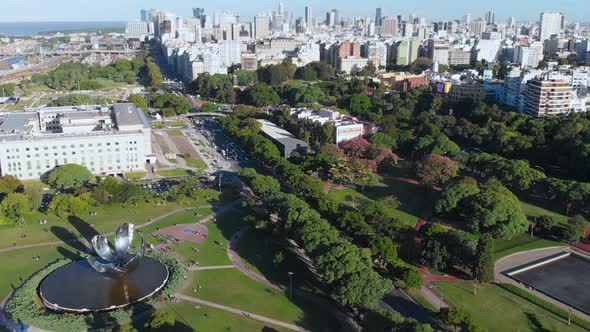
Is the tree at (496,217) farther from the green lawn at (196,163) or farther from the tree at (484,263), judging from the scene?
the green lawn at (196,163)

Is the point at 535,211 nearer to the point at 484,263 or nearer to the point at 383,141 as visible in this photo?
the point at 484,263

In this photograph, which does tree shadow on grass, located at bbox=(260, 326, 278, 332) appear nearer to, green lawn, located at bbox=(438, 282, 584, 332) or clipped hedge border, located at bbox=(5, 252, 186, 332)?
clipped hedge border, located at bbox=(5, 252, 186, 332)

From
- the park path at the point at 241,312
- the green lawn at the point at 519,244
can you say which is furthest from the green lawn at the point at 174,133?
the green lawn at the point at 519,244

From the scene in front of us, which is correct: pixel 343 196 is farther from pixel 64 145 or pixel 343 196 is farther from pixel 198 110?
pixel 198 110

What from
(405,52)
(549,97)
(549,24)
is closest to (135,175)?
(549,97)

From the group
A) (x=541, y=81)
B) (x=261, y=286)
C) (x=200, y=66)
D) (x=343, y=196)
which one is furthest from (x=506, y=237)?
(x=200, y=66)

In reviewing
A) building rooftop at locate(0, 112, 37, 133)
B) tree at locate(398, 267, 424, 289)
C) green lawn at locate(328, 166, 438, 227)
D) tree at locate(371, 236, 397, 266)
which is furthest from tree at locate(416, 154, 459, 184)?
building rooftop at locate(0, 112, 37, 133)
